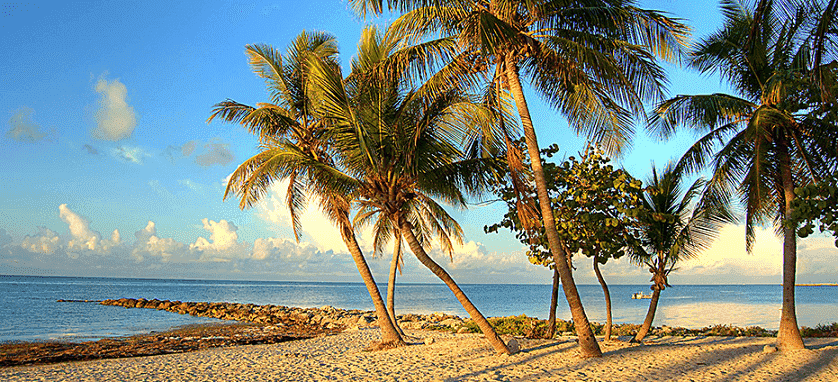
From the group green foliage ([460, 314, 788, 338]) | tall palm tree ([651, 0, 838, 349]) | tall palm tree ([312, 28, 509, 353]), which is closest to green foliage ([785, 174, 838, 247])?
tall palm tree ([651, 0, 838, 349])

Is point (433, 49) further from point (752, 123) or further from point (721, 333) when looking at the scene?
point (721, 333)

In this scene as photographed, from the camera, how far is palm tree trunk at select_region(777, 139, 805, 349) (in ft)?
33.1

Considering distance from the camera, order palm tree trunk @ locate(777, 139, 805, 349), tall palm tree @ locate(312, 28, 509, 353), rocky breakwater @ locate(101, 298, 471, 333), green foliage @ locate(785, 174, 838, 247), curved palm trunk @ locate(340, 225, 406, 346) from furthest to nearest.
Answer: rocky breakwater @ locate(101, 298, 471, 333) < curved palm trunk @ locate(340, 225, 406, 346) < palm tree trunk @ locate(777, 139, 805, 349) < tall palm tree @ locate(312, 28, 509, 353) < green foliage @ locate(785, 174, 838, 247)

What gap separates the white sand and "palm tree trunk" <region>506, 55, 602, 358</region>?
0.42 metres

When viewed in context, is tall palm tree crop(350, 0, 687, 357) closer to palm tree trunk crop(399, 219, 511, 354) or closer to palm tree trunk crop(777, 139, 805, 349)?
palm tree trunk crop(399, 219, 511, 354)

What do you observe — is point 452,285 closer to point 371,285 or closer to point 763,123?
point 371,285

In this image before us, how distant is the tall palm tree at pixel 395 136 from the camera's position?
926 centimetres

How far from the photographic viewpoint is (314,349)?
1286cm

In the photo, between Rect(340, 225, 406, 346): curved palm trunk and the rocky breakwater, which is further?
the rocky breakwater

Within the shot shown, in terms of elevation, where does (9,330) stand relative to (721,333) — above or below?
below

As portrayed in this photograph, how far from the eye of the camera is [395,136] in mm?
9383

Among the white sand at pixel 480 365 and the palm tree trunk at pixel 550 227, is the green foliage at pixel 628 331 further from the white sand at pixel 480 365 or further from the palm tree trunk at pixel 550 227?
the palm tree trunk at pixel 550 227

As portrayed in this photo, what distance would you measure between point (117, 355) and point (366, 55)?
33.7 feet

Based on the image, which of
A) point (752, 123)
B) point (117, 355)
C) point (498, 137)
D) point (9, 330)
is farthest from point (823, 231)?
point (9, 330)
